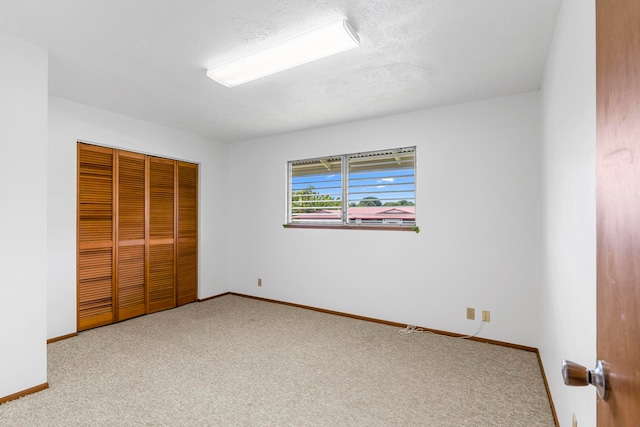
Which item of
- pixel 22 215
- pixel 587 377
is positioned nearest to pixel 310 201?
pixel 22 215

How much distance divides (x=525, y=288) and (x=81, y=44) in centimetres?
418

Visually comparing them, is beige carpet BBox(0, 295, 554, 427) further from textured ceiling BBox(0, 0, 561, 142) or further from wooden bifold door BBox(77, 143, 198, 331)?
textured ceiling BBox(0, 0, 561, 142)

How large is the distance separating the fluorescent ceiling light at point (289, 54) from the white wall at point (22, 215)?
124 centimetres

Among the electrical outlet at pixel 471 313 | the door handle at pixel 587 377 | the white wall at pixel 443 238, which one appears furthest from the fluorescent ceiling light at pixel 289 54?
the electrical outlet at pixel 471 313

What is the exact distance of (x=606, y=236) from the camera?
2.05 feet

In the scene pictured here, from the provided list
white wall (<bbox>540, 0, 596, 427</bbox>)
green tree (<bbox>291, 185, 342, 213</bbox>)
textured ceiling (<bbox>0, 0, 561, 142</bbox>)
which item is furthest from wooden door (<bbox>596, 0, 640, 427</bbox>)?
green tree (<bbox>291, 185, 342, 213</bbox>)

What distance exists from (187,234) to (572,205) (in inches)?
176

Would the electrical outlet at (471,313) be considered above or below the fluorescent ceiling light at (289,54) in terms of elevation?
below

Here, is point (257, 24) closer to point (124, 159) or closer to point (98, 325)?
point (124, 159)

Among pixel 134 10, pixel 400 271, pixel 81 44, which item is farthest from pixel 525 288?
pixel 81 44

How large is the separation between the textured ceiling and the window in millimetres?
654

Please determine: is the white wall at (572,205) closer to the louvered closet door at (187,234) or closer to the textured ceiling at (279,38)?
the textured ceiling at (279,38)

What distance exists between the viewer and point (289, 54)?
2291 mm

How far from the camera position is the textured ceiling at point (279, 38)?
1868 mm
